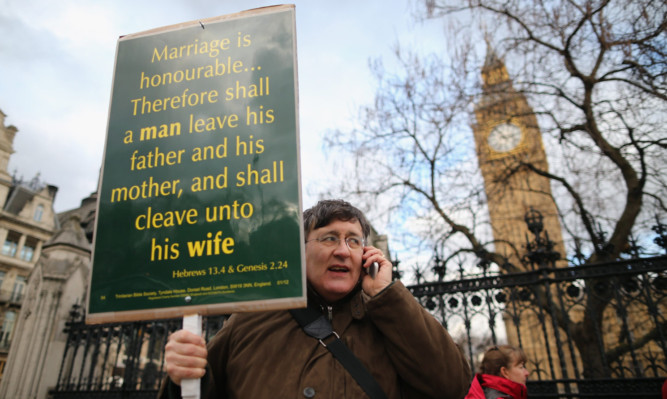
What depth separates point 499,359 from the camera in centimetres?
421

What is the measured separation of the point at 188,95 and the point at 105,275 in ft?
3.18

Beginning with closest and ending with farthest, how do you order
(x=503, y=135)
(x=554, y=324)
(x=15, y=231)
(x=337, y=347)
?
1. (x=337, y=347)
2. (x=554, y=324)
3. (x=503, y=135)
4. (x=15, y=231)

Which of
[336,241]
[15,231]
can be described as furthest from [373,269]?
[15,231]

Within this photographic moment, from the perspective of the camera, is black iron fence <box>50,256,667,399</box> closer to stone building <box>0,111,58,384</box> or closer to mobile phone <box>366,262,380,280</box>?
mobile phone <box>366,262,380,280</box>

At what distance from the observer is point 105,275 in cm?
193

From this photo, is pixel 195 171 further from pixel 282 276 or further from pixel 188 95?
pixel 282 276

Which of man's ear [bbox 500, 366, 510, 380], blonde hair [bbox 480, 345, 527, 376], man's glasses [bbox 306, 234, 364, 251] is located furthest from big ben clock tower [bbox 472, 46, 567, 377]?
man's glasses [bbox 306, 234, 364, 251]

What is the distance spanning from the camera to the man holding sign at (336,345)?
1.88 meters

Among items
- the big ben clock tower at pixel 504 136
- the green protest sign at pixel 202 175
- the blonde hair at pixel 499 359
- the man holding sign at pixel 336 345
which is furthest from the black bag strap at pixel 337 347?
the big ben clock tower at pixel 504 136

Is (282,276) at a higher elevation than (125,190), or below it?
below

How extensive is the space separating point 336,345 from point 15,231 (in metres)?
41.5

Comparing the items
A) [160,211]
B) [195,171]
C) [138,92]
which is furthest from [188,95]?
[160,211]

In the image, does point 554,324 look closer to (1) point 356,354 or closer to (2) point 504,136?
(1) point 356,354

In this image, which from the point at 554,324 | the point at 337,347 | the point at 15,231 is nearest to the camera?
the point at 337,347
